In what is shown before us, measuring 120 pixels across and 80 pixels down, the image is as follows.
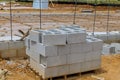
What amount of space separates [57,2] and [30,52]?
22.7 metres

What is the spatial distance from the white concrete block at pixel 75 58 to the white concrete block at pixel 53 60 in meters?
0.12

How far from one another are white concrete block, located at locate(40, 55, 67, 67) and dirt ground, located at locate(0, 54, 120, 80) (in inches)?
19.7

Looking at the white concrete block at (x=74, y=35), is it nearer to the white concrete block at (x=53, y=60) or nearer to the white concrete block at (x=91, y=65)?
the white concrete block at (x=53, y=60)

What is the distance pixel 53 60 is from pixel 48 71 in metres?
0.29

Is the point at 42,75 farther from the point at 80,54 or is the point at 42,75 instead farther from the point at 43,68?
the point at 80,54

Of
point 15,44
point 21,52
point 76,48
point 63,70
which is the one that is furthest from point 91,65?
point 15,44

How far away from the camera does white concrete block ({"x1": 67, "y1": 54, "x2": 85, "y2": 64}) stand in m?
6.85

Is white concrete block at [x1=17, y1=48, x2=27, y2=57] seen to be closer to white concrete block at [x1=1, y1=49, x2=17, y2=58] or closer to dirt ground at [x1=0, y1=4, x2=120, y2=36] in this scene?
white concrete block at [x1=1, y1=49, x2=17, y2=58]

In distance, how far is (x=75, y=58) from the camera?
6934 mm

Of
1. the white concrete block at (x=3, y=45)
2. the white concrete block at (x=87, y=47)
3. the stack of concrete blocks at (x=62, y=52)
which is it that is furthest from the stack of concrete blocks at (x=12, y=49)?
the white concrete block at (x=87, y=47)

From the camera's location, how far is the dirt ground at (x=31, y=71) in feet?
22.9

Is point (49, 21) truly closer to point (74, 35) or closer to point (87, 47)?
point (87, 47)

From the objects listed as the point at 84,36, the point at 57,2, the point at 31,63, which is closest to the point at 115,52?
the point at 84,36

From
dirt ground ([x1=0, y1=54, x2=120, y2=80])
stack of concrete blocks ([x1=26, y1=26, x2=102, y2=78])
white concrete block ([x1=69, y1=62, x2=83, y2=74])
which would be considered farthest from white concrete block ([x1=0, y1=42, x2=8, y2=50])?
white concrete block ([x1=69, y1=62, x2=83, y2=74])
